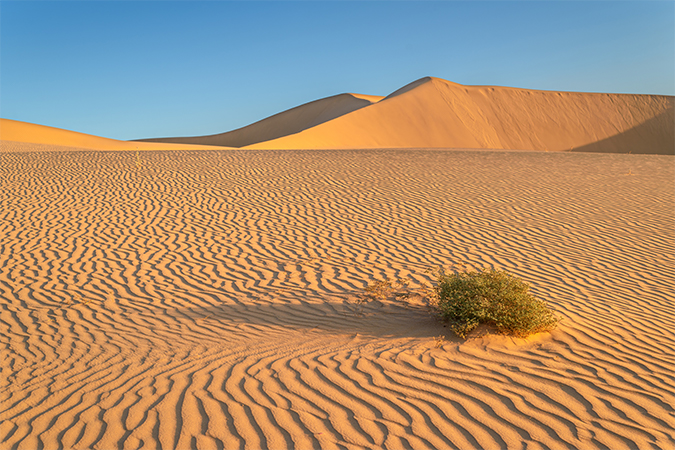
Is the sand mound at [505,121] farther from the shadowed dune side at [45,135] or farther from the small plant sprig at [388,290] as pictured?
the small plant sprig at [388,290]

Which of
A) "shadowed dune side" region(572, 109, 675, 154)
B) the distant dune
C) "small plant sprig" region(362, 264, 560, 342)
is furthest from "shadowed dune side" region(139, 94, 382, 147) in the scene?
"small plant sprig" region(362, 264, 560, 342)

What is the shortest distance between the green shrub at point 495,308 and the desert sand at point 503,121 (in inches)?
1287

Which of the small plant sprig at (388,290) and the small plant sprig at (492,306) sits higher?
the small plant sprig at (492,306)

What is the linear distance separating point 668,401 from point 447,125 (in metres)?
44.3

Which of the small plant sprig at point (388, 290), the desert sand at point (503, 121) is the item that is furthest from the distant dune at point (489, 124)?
the small plant sprig at point (388, 290)

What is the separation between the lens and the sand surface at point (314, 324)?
3.11 m

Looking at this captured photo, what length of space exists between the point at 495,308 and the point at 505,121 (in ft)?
164

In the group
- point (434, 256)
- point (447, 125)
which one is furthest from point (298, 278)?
point (447, 125)

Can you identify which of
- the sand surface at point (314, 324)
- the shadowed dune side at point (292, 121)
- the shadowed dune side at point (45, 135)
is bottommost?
the sand surface at point (314, 324)

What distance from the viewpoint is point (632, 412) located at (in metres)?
3.23

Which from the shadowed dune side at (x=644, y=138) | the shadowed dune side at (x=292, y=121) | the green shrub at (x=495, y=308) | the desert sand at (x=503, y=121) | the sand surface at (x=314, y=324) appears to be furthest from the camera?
the shadowed dune side at (x=292, y=121)

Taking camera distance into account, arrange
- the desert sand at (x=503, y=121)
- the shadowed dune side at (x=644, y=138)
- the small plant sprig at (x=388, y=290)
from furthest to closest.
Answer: the shadowed dune side at (x=644, y=138), the desert sand at (x=503, y=121), the small plant sprig at (x=388, y=290)

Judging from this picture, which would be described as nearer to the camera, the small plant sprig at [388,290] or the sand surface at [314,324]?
the sand surface at [314,324]

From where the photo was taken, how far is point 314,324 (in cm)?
507
